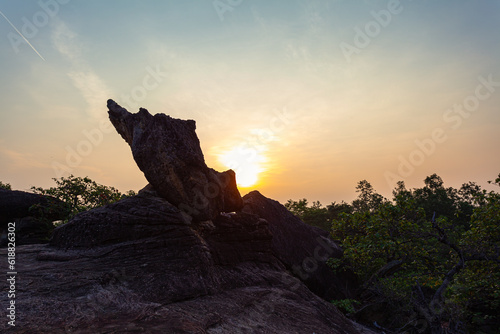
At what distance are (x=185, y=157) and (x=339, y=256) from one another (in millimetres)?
15653

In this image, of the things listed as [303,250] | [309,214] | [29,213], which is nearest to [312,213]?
[309,214]

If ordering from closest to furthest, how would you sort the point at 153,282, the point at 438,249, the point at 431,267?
the point at 153,282
the point at 438,249
the point at 431,267

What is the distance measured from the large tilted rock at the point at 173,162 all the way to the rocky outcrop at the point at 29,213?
37.3 feet

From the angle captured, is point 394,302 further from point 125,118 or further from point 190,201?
point 125,118

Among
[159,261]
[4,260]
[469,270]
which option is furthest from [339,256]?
[4,260]

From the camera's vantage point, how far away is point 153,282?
9852 mm

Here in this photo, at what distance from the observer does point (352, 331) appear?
13.6 metres

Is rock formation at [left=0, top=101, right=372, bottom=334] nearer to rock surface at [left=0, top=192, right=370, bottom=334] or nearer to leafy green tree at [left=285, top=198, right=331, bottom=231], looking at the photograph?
rock surface at [left=0, top=192, right=370, bottom=334]

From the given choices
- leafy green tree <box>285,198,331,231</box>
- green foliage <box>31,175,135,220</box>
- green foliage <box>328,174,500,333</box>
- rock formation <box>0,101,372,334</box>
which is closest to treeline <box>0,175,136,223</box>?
green foliage <box>31,175,135,220</box>

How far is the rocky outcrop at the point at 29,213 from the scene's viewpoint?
1978cm

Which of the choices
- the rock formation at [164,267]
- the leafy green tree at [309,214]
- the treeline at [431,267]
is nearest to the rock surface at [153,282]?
the rock formation at [164,267]

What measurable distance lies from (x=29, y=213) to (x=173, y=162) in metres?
15.5

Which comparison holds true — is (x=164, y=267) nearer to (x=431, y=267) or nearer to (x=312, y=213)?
(x=431, y=267)

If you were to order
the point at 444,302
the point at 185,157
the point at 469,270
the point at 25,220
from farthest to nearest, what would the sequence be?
the point at 25,220 → the point at 444,302 → the point at 469,270 → the point at 185,157
